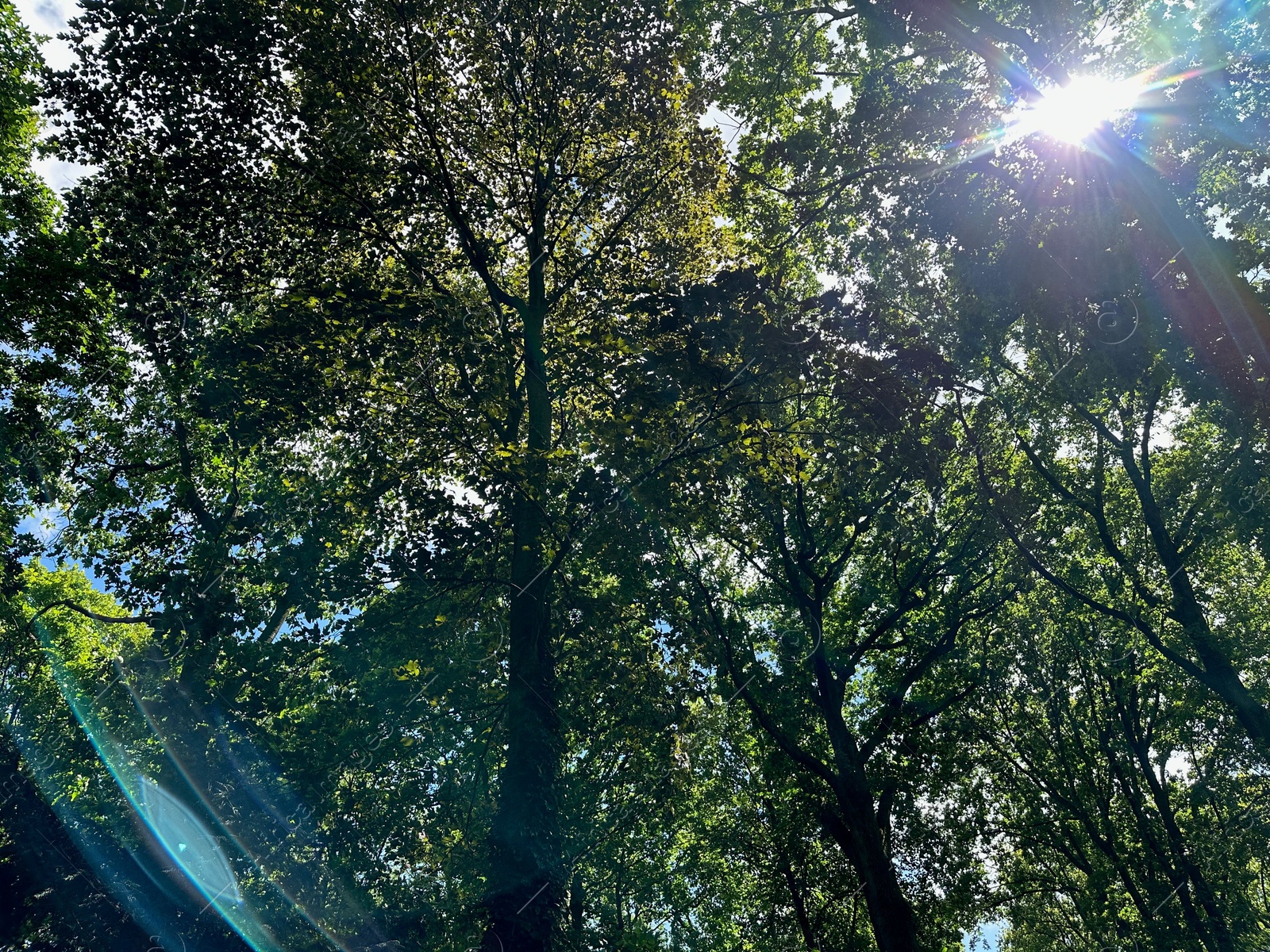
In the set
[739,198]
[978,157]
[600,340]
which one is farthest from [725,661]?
[978,157]

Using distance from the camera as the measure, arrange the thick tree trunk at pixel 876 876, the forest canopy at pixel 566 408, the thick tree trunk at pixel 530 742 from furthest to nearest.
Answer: the thick tree trunk at pixel 876 876, the forest canopy at pixel 566 408, the thick tree trunk at pixel 530 742

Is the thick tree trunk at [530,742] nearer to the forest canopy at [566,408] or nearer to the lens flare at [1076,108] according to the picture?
the forest canopy at [566,408]

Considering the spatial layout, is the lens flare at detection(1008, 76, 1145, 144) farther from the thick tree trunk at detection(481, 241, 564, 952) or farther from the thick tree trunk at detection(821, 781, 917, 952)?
the thick tree trunk at detection(821, 781, 917, 952)

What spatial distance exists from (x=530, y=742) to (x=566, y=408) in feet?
21.2

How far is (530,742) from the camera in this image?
31.9 ft

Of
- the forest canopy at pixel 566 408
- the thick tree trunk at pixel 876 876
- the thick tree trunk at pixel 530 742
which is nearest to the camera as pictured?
the thick tree trunk at pixel 530 742

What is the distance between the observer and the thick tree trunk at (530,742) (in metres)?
8.70

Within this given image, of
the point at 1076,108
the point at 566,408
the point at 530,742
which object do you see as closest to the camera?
the point at 530,742

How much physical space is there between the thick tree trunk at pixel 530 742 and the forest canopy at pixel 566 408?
0.07 m

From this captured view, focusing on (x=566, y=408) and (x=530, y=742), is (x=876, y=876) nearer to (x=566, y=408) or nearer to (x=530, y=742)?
(x=530, y=742)

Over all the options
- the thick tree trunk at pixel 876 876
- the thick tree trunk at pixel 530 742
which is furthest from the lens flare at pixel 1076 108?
the thick tree trunk at pixel 876 876

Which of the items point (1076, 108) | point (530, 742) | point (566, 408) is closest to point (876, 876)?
point (530, 742)

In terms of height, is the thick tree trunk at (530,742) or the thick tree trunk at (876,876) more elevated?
the thick tree trunk at (530,742)

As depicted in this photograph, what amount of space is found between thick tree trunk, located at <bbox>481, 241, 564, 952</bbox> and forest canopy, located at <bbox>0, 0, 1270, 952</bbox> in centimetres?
7
